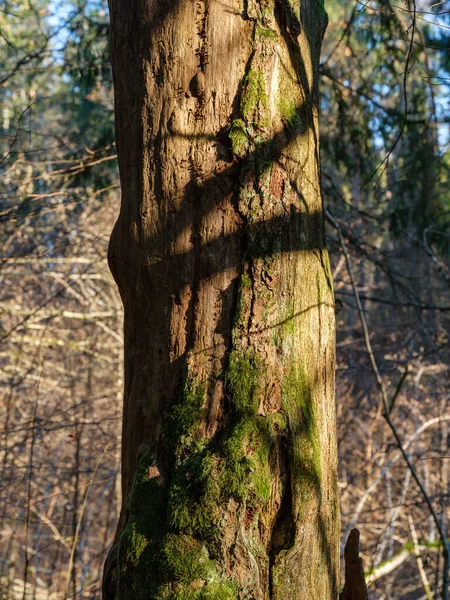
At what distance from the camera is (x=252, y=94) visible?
185 cm

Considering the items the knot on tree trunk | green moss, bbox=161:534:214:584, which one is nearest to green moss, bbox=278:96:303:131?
green moss, bbox=161:534:214:584

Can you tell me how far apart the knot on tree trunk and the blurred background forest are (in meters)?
1.67

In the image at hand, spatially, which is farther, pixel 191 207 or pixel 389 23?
pixel 389 23

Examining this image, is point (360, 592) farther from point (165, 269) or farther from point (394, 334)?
point (394, 334)

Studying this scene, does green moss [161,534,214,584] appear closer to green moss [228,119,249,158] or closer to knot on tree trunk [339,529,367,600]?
knot on tree trunk [339,529,367,600]

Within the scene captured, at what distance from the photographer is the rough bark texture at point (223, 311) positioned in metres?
1.66

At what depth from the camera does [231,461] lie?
1.67 m

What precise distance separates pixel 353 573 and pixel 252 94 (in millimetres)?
1579

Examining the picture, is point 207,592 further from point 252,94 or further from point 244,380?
point 252,94

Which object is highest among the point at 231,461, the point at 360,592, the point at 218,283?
the point at 218,283

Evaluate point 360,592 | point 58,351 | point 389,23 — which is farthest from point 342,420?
point 360,592

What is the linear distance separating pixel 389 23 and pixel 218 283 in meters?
3.98

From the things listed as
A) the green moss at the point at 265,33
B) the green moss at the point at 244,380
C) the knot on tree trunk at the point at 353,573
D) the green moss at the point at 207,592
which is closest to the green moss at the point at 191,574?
the green moss at the point at 207,592

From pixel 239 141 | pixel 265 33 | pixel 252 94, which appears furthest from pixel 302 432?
pixel 265 33
